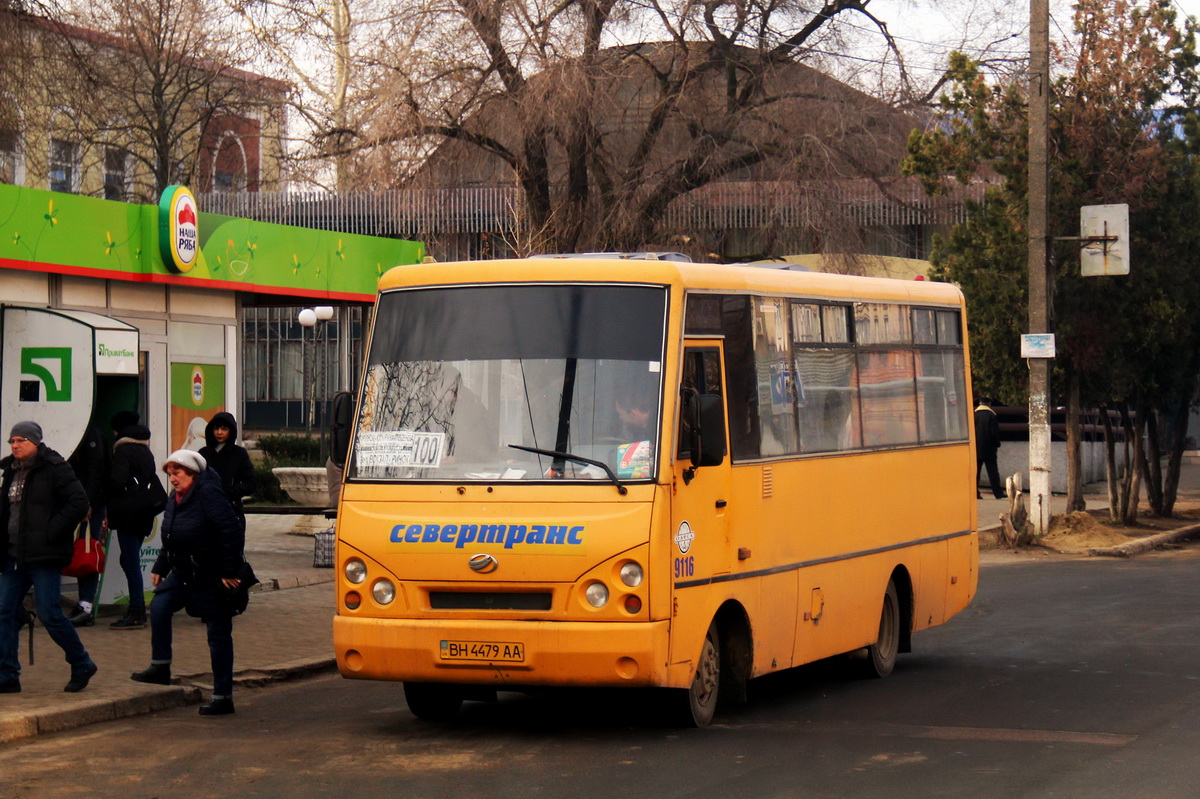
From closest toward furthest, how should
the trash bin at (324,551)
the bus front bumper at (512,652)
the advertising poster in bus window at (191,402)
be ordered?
the bus front bumper at (512,652) < the advertising poster in bus window at (191,402) < the trash bin at (324,551)

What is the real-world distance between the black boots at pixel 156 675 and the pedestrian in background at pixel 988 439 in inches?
747

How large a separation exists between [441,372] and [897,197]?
55.7 feet

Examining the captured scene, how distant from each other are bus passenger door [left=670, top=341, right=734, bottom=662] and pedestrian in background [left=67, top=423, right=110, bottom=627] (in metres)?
6.11

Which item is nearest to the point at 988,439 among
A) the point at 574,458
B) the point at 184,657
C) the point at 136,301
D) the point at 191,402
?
the point at 191,402

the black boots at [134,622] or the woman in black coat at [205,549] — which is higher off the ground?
the woman in black coat at [205,549]

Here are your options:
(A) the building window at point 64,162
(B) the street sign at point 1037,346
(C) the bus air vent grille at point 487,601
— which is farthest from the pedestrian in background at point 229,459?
(A) the building window at point 64,162

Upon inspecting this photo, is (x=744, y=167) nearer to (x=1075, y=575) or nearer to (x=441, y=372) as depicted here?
(x=1075, y=575)

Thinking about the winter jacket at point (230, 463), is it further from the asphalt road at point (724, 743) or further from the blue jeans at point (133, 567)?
the asphalt road at point (724, 743)

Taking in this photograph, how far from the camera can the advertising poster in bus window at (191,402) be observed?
15.5 meters

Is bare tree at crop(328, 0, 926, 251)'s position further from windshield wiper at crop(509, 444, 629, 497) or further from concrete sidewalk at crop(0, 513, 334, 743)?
windshield wiper at crop(509, 444, 629, 497)

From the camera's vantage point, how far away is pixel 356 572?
9047 millimetres

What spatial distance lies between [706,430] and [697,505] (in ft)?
1.66

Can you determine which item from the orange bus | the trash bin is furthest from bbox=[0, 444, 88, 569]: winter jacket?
the trash bin

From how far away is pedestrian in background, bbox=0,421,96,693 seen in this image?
10148 mm
